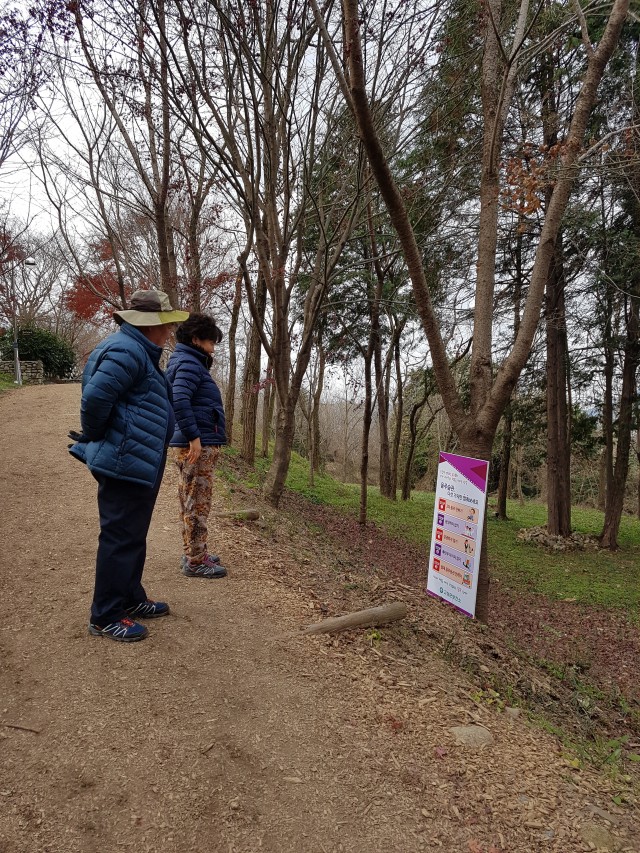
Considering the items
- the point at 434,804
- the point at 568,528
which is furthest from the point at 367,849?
the point at 568,528

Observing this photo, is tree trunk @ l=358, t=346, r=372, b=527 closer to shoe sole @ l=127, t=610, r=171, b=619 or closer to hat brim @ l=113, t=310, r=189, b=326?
shoe sole @ l=127, t=610, r=171, b=619

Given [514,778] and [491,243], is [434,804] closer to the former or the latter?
[514,778]

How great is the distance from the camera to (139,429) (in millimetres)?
2951

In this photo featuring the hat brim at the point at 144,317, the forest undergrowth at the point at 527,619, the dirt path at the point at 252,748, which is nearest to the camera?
the dirt path at the point at 252,748

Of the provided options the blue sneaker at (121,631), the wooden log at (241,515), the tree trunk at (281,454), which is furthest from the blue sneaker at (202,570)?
the tree trunk at (281,454)

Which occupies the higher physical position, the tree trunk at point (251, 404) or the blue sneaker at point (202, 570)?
the tree trunk at point (251, 404)

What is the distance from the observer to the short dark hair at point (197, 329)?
3.79 m

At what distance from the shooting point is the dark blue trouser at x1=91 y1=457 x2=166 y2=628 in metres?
2.93

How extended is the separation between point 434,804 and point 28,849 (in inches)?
60.9

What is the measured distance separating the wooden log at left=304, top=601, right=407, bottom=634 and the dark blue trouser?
127 centimetres

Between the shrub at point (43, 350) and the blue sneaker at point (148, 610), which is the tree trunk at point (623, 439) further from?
the shrub at point (43, 350)

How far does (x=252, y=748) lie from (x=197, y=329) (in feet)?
8.73

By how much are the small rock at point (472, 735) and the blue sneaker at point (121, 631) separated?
5.95 feet

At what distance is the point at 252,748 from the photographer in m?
2.38
